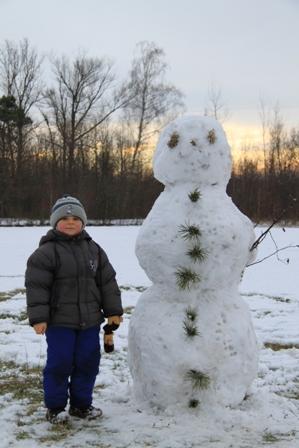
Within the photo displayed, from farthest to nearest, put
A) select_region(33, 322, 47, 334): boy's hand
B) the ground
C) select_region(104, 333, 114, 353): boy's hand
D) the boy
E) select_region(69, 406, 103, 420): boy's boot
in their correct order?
select_region(104, 333, 114, 353): boy's hand → select_region(69, 406, 103, 420): boy's boot → the boy → select_region(33, 322, 47, 334): boy's hand → the ground

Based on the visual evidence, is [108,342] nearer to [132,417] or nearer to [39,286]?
[132,417]

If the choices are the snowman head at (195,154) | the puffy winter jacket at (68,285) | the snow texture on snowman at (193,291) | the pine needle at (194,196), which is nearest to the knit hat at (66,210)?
the puffy winter jacket at (68,285)

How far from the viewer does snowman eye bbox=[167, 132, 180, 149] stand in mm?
4170

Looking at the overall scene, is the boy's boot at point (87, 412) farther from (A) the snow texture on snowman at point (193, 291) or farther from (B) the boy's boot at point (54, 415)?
(A) the snow texture on snowman at point (193, 291)

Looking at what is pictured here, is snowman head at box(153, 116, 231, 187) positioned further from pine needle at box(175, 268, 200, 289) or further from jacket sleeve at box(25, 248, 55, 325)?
jacket sleeve at box(25, 248, 55, 325)

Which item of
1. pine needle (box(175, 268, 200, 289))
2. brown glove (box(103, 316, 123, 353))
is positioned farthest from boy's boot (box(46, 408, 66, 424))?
pine needle (box(175, 268, 200, 289))

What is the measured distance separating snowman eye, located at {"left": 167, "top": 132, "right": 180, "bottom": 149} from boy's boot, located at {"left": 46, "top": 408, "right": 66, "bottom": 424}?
1.96 meters

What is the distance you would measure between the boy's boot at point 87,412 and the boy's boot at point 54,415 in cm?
9

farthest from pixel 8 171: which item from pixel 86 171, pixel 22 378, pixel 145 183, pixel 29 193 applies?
pixel 22 378

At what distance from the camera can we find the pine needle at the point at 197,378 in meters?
3.83

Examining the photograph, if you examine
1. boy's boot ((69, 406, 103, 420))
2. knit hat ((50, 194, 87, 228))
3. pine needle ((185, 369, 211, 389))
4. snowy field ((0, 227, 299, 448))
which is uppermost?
knit hat ((50, 194, 87, 228))

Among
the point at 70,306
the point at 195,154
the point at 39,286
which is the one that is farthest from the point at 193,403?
the point at 195,154

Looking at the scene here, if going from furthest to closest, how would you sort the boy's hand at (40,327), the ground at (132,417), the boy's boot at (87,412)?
the boy's boot at (87,412)
the boy's hand at (40,327)
the ground at (132,417)

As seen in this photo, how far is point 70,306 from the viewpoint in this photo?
389cm
